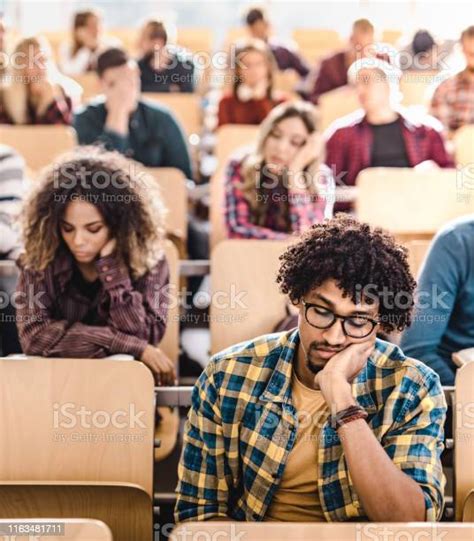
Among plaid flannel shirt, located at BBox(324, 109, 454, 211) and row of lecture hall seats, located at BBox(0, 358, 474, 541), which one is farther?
plaid flannel shirt, located at BBox(324, 109, 454, 211)

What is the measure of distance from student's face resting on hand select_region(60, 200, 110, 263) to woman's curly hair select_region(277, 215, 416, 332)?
2.72 feet

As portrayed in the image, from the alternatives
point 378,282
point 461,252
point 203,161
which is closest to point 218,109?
point 203,161

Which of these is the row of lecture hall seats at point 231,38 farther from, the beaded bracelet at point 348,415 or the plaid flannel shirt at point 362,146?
the beaded bracelet at point 348,415

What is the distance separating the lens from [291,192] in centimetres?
327

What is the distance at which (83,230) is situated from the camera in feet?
8.02

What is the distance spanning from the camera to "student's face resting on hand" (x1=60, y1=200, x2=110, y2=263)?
244 cm

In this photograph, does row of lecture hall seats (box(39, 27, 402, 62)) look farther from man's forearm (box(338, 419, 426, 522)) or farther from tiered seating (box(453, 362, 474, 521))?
man's forearm (box(338, 419, 426, 522))

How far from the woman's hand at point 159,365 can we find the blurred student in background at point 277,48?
13.2ft

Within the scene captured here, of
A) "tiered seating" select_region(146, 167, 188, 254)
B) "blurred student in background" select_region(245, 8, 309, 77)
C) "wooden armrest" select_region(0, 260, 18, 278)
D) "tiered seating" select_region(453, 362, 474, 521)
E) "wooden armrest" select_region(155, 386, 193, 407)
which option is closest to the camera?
"tiered seating" select_region(453, 362, 474, 521)

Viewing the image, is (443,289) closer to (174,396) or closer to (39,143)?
(174,396)

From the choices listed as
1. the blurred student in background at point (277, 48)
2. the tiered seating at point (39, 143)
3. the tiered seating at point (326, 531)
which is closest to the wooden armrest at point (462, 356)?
the tiered seating at point (326, 531)

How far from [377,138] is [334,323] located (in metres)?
2.44

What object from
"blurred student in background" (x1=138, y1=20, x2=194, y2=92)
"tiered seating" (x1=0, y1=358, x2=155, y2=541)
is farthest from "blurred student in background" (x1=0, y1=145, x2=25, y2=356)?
"blurred student in background" (x1=138, y1=20, x2=194, y2=92)

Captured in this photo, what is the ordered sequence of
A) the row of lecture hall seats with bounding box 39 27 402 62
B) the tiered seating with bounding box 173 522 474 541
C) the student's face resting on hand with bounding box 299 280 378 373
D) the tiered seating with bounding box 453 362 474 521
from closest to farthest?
the tiered seating with bounding box 173 522 474 541, the student's face resting on hand with bounding box 299 280 378 373, the tiered seating with bounding box 453 362 474 521, the row of lecture hall seats with bounding box 39 27 402 62
